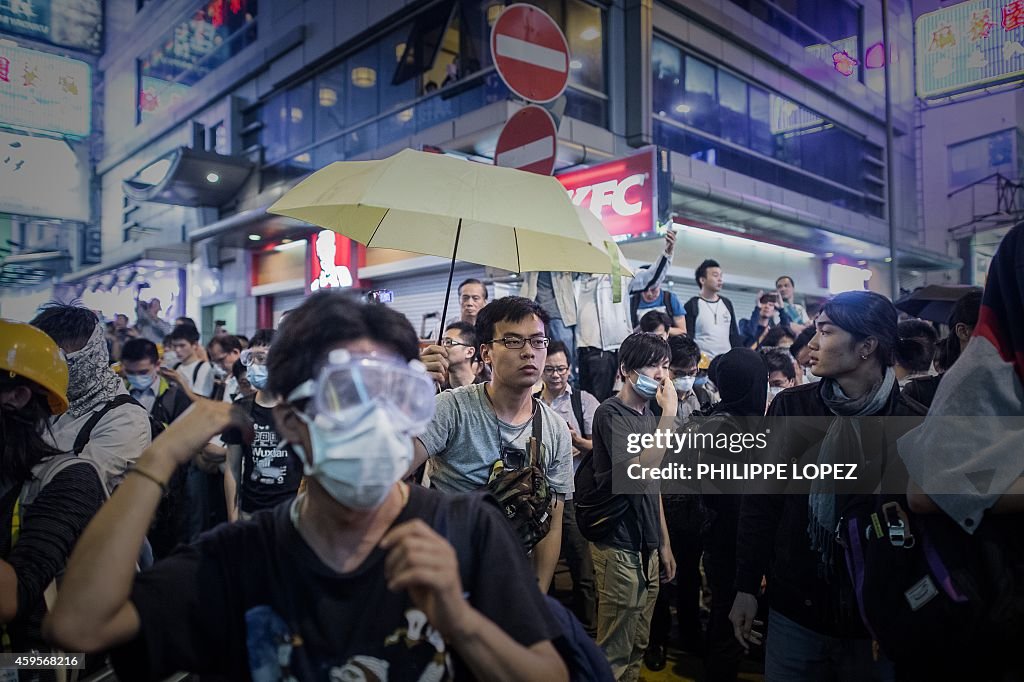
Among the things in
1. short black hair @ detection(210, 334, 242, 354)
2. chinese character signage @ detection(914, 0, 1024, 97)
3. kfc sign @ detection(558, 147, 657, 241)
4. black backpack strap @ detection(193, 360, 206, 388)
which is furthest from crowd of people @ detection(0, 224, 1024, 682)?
kfc sign @ detection(558, 147, 657, 241)

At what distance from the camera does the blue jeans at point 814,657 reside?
244 centimetres

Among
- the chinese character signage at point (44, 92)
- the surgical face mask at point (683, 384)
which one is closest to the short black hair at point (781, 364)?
the surgical face mask at point (683, 384)

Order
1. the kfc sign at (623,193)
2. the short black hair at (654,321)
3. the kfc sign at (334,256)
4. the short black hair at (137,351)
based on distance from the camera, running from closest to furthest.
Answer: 1. the short black hair at (137,351)
2. the short black hair at (654,321)
3. the kfc sign at (623,193)
4. the kfc sign at (334,256)

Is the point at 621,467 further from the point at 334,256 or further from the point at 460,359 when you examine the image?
the point at 334,256

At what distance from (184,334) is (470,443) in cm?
520

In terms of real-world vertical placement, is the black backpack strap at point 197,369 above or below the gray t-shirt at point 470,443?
above

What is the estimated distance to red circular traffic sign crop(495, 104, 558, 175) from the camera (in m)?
5.20

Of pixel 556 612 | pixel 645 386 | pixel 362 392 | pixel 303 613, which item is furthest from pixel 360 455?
pixel 645 386

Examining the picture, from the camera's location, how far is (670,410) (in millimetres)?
3941

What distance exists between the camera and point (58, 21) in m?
3.87

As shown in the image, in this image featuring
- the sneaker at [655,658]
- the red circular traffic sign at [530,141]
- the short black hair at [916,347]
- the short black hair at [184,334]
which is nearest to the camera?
the short black hair at [916,347]

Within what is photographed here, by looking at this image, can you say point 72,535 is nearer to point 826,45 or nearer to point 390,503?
point 390,503

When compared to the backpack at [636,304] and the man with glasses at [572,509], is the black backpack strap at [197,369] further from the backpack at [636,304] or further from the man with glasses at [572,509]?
the backpack at [636,304]

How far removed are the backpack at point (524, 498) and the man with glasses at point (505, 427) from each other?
2.4 inches
